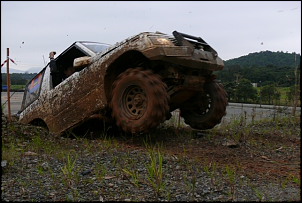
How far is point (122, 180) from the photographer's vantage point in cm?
304

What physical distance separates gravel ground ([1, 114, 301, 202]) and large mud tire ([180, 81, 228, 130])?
1987 millimetres

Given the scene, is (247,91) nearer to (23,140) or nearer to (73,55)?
(73,55)

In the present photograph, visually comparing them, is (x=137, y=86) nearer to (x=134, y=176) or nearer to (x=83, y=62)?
(x=83, y=62)

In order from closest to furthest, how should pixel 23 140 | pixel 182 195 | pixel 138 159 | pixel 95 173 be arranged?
pixel 182 195, pixel 95 173, pixel 138 159, pixel 23 140

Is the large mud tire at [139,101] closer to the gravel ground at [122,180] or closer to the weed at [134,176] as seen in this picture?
the gravel ground at [122,180]

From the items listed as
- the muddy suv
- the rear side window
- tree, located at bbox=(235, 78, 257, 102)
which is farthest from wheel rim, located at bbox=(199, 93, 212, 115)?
tree, located at bbox=(235, 78, 257, 102)

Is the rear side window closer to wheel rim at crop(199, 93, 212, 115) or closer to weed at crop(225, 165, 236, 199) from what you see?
wheel rim at crop(199, 93, 212, 115)

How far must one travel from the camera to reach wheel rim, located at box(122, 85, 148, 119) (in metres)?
4.79

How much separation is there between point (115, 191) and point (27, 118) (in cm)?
497

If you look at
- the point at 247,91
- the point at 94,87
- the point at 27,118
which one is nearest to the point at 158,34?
the point at 94,87

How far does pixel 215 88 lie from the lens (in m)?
5.95

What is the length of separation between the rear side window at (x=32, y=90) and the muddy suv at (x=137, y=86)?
43cm

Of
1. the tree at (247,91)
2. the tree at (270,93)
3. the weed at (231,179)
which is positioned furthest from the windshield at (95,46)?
the tree at (247,91)

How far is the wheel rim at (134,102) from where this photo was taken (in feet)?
15.7
